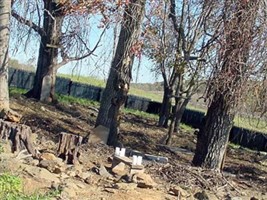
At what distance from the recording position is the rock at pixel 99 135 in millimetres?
8295

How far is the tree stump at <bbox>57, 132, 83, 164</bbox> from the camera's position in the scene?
234 inches

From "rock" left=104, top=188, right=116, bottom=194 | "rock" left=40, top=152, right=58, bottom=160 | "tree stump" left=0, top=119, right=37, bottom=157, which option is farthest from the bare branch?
"rock" left=104, top=188, right=116, bottom=194

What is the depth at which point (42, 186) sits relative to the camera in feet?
15.2

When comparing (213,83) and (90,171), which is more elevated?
(213,83)

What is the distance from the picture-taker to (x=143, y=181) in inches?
214

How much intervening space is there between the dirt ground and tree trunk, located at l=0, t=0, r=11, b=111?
532mm

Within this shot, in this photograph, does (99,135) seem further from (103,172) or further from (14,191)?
(14,191)

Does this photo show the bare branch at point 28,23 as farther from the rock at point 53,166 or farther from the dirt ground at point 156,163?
the rock at point 53,166

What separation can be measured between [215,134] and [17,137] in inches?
116

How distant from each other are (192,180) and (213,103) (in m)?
1.59

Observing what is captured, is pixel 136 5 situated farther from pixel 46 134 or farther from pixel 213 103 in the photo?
pixel 46 134

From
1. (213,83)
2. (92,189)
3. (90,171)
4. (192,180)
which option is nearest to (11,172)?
(92,189)

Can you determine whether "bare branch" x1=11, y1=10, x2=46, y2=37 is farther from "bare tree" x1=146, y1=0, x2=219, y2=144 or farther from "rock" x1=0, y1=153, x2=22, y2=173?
"rock" x1=0, y1=153, x2=22, y2=173

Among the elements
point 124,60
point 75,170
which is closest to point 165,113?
point 124,60
